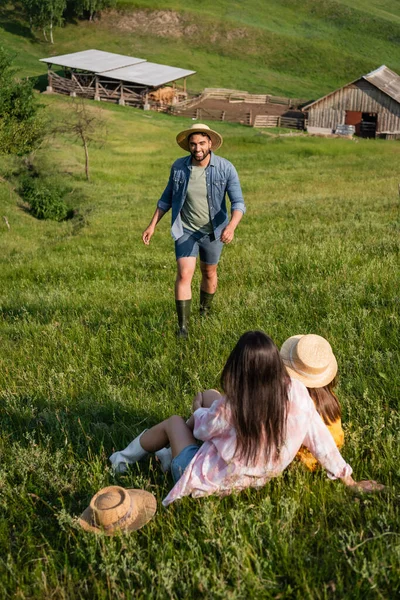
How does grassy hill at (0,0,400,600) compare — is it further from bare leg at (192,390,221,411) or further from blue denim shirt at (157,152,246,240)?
blue denim shirt at (157,152,246,240)

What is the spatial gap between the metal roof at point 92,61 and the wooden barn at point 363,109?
21878 mm

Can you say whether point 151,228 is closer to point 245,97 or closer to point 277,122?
point 277,122

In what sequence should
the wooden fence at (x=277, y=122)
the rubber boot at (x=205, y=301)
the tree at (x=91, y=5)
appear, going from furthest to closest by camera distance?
the tree at (x=91, y=5) → the wooden fence at (x=277, y=122) → the rubber boot at (x=205, y=301)

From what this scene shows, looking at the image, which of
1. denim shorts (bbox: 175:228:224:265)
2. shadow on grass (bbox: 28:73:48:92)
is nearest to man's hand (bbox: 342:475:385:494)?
denim shorts (bbox: 175:228:224:265)

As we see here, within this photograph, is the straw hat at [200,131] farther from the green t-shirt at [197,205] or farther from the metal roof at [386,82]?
the metal roof at [386,82]

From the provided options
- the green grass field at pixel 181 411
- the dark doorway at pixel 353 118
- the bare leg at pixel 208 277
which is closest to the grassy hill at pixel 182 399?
the green grass field at pixel 181 411

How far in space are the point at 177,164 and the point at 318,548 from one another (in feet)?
15.7

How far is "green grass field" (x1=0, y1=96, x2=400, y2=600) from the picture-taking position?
263cm

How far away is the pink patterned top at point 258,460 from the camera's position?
3115mm

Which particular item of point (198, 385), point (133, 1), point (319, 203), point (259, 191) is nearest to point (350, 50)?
point (133, 1)

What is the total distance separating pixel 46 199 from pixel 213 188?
2108 cm

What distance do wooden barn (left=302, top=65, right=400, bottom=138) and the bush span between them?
36.6 m

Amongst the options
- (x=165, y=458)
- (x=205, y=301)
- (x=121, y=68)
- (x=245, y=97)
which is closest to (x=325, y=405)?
(x=165, y=458)

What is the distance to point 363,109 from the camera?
56.8 m
